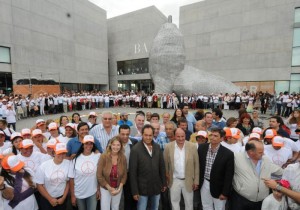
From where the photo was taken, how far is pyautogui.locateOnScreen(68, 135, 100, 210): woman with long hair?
3.19 metres

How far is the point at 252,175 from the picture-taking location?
296 cm

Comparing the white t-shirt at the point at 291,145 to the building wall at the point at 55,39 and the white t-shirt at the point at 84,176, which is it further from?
the building wall at the point at 55,39

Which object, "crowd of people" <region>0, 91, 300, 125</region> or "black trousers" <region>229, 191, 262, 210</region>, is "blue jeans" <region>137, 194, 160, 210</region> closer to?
"black trousers" <region>229, 191, 262, 210</region>

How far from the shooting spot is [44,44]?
25922 mm

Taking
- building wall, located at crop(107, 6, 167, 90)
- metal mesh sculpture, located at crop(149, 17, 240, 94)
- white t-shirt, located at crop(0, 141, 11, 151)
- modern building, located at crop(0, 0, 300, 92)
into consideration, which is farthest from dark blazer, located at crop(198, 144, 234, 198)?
building wall, located at crop(107, 6, 167, 90)

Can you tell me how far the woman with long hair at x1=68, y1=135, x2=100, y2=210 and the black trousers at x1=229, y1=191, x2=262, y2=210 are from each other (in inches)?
88.9

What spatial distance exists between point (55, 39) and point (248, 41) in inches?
1058

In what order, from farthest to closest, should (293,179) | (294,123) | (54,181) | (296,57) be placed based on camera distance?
(296,57) → (294,123) → (54,181) → (293,179)

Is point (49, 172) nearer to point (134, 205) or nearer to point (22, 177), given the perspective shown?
point (22, 177)

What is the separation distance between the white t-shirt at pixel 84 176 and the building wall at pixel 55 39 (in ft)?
56.5

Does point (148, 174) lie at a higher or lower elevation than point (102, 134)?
lower

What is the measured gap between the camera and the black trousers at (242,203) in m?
2.97

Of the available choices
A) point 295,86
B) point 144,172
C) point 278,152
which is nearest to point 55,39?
point 144,172

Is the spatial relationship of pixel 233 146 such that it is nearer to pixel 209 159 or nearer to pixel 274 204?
pixel 209 159
